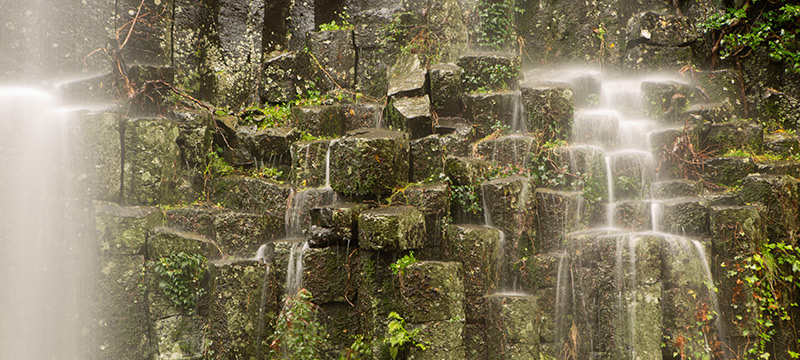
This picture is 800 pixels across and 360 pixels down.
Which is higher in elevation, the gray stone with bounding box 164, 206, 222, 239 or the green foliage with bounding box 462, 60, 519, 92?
the green foliage with bounding box 462, 60, 519, 92

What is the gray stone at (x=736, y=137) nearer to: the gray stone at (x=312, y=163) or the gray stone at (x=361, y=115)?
the gray stone at (x=361, y=115)

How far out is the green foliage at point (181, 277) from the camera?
6137 mm

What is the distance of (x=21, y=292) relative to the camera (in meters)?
5.86

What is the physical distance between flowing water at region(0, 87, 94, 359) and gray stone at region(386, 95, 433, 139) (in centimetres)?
425

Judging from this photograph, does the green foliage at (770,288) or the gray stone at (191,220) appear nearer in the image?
the green foliage at (770,288)

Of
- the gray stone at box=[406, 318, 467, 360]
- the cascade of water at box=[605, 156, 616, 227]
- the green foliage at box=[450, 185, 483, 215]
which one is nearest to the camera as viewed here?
the gray stone at box=[406, 318, 467, 360]

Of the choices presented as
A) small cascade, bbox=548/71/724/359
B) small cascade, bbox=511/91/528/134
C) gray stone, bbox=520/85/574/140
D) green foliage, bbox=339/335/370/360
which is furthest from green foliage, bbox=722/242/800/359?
green foliage, bbox=339/335/370/360

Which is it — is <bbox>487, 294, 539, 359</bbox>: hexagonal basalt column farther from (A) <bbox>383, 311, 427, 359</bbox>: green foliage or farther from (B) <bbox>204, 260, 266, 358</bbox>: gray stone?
(B) <bbox>204, 260, 266, 358</bbox>: gray stone

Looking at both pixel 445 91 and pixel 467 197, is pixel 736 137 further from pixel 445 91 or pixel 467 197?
pixel 445 91

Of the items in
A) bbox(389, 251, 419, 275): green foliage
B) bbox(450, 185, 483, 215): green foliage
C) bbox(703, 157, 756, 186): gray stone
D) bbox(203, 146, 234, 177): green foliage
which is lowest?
bbox(389, 251, 419, 275): green foliage

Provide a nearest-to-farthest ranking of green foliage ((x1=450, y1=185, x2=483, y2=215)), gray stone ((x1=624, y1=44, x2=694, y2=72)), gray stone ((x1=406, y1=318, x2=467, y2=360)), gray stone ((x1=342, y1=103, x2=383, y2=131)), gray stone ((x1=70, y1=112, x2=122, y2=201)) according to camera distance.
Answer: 1. gray stone ((x1=406, y1=318, x2=467, y2=360))
2. green foliage ((x1=450, y1=185, x2=483, y2=215))
3. gray stone ((x1=70, y1=112, x2=122, y2=201))
4. gray stone ((x1=342, y1=103, x2=383, y2=131))
5. gray stone ((x1=624, y1=44, x2=694, y2=72))

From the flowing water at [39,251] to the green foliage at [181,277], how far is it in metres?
0.85

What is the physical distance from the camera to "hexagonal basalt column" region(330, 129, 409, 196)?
5.70 meters

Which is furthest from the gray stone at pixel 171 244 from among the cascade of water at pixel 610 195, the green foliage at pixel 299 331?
the cascade of water at pixel 610 195
